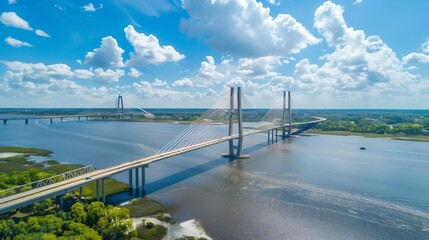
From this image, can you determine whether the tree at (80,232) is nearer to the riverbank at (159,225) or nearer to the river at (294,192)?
the riverbank at (159,225)

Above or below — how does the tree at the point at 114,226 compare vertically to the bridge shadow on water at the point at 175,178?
above

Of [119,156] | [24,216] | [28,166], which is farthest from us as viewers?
[119,156]

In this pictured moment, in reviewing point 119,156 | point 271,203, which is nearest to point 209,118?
point 119,156

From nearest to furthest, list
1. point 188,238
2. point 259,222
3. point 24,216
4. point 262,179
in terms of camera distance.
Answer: point 188,238 < point 24,216 < point 259,222 < point 262,179

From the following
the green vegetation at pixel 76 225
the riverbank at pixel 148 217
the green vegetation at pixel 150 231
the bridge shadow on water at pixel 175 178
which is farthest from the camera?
the bridge shadow on water at pixel 175 178

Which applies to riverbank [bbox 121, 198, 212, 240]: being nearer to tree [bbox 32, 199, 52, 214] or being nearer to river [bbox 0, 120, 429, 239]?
river [bbox 0, 120, 429, 239]

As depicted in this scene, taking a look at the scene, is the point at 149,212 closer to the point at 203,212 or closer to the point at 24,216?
the point at 203,212

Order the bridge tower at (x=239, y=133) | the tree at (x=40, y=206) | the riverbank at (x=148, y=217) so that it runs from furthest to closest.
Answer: the bridge tower at (x=239, y=133), the tree at (x=40, y=206), the riverbank at (x=148, y=217)

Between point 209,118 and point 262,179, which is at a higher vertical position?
point 209,118

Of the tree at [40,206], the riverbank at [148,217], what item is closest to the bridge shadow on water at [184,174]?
the riverbank at [148,217]
